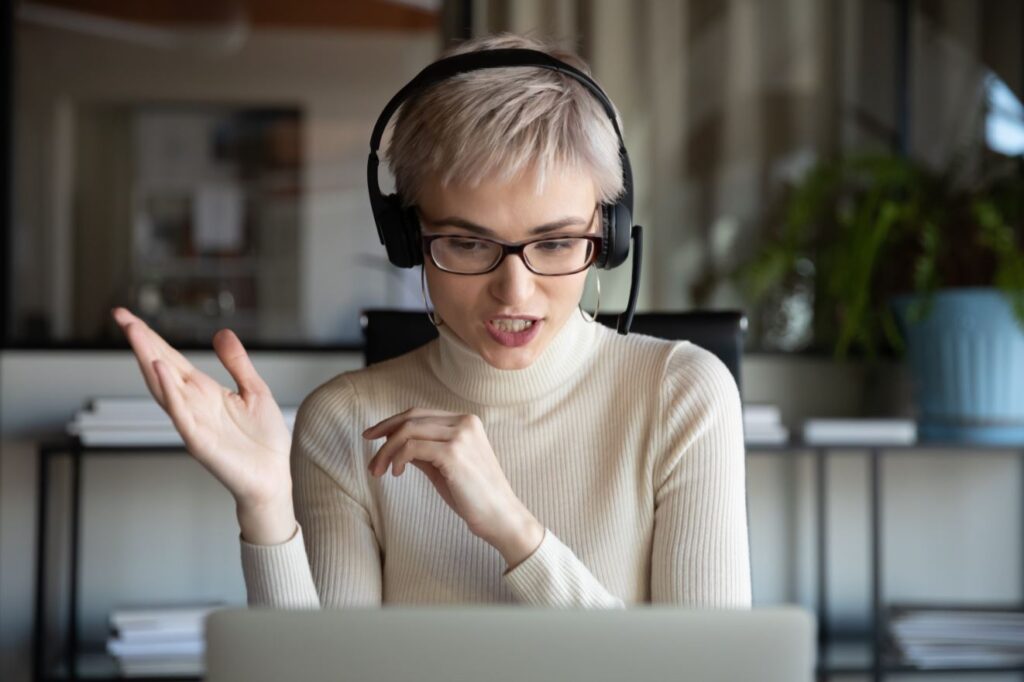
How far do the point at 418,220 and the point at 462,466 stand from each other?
33 cm

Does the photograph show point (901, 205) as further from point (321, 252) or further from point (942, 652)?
point (321, 252)

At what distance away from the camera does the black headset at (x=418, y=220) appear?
3.85ft

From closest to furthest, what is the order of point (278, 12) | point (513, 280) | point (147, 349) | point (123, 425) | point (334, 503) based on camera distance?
1. point (147, 349)
2. point (513, 280)
3. point (334, 503)
4. point (123, 425)
5. point (278, 12)

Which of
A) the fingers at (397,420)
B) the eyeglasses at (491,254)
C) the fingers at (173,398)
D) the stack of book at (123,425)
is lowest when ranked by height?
the stack of book at (123,425)

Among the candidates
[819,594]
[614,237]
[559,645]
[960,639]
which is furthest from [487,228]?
[819,594]

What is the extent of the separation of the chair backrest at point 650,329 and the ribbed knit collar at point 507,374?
0.59 ft

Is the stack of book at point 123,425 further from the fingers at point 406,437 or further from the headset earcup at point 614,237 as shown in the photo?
the fingers at point 406,437

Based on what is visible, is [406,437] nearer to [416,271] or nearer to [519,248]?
[519,248]

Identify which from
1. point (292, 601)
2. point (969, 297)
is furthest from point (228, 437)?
point (969, 297)

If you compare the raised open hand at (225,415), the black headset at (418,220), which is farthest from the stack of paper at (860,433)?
the raised open hand at (225,415)

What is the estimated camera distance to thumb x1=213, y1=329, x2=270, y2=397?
0.96m

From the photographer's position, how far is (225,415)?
949 millimetres

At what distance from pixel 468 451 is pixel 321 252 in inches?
76.4

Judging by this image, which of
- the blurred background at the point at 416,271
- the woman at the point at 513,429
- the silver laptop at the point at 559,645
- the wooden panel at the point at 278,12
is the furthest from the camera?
the wooden panel at the point at 278,12
